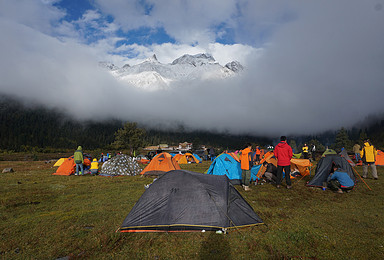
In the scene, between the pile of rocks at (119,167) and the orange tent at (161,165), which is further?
the pile of rocks at (119,167)

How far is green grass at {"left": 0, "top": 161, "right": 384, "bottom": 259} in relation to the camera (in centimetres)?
532

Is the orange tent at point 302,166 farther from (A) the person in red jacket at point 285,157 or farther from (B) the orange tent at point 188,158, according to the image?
(B) the orange tent at point 188,158

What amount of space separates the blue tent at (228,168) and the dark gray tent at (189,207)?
6.75 metres

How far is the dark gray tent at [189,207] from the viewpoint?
6465 mm

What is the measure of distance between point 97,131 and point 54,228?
18861cm

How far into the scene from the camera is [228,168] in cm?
1396

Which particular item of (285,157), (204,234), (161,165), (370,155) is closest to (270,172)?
(285,157)

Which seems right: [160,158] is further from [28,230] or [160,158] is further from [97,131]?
[97,131]

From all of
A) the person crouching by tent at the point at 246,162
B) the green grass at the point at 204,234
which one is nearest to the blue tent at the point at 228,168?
the person crouching by tent at the point at 246,162

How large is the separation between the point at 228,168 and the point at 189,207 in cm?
783

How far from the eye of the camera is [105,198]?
10898mm

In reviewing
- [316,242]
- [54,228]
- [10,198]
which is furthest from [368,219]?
[10,198]

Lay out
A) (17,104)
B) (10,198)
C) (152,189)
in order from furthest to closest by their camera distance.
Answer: (17,104), (10,198), (152,189)

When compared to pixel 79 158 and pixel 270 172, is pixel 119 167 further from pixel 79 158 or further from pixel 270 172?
pixel 270 172
